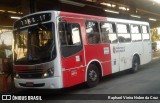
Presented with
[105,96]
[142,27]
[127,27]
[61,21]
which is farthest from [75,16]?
[142,27]

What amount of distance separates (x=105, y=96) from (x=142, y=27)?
26.0 feet

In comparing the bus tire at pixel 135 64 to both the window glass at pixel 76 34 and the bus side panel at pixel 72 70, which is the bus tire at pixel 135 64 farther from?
the window glass at pixel 76 34

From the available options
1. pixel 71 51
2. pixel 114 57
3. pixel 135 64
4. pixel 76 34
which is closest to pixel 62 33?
pixel 71 51

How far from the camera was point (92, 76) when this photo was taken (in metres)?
10.7

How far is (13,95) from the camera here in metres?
10.1

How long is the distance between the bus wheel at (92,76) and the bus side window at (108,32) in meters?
1.47

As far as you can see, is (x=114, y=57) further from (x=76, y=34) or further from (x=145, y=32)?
(x=145, y=32)

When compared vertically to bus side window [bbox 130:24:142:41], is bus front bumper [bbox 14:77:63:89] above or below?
below

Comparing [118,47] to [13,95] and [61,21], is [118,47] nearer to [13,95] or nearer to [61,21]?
[61,21]

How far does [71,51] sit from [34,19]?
1.74 metres

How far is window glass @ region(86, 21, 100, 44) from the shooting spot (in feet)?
35.3

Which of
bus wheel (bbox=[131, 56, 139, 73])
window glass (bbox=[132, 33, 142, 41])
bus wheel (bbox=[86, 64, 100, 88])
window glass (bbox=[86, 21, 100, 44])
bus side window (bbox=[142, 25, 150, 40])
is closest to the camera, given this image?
bus wheel (bbox=[86, 64, 100, 88])

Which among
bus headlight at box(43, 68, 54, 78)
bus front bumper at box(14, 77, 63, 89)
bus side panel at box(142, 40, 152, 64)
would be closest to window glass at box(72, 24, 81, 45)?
bus headlight at box(43, 68, 54, 78)

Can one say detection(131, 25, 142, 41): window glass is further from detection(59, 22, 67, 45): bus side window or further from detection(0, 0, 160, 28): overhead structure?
detection(59, 22, 67, 45): bus side window
